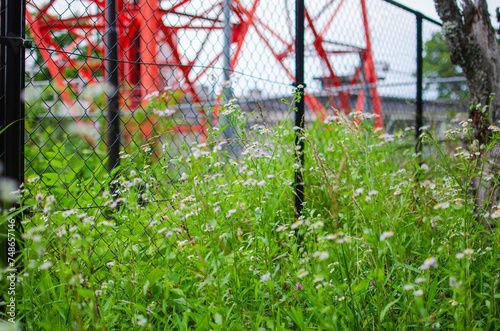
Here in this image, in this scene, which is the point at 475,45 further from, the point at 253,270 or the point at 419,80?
the point at 253,270

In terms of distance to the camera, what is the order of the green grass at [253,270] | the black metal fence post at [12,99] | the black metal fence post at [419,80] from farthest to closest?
the black metal fence post at [419,80] → the black metal fence post at [12,99] → the green grass at [253,270]

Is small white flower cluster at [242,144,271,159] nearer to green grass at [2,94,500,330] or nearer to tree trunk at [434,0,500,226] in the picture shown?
green grass at [2,94,500,330]

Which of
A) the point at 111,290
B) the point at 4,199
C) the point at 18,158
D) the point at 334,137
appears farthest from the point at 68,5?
the point at 334,137

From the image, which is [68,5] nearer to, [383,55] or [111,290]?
[111,290]

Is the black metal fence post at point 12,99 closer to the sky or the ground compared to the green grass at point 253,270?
closer to the sky

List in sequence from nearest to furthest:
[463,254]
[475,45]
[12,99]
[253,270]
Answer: [463,254], [12,99], [253,270], [475,45]

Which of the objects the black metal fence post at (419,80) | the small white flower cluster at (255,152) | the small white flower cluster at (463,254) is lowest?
the small white flower cluster at (463,254)

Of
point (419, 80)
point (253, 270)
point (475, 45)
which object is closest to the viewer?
point (253, 270)

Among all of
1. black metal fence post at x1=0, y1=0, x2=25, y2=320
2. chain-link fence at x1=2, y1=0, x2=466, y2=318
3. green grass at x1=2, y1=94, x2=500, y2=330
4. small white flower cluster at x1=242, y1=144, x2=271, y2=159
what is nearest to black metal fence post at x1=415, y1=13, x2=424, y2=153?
chain-link fence at x1=2, y1=0, x2=466, y2=318

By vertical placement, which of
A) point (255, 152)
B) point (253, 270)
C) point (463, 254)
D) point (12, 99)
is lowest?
point (253, 270)

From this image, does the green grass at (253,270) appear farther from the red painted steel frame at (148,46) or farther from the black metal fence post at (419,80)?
the black metal fence post at (419,80)

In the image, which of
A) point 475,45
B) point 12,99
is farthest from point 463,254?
point 475,45

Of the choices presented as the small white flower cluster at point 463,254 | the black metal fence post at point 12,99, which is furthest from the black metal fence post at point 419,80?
the black metal fence post at point 12,99

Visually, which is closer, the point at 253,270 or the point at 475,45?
the point at 253,270
